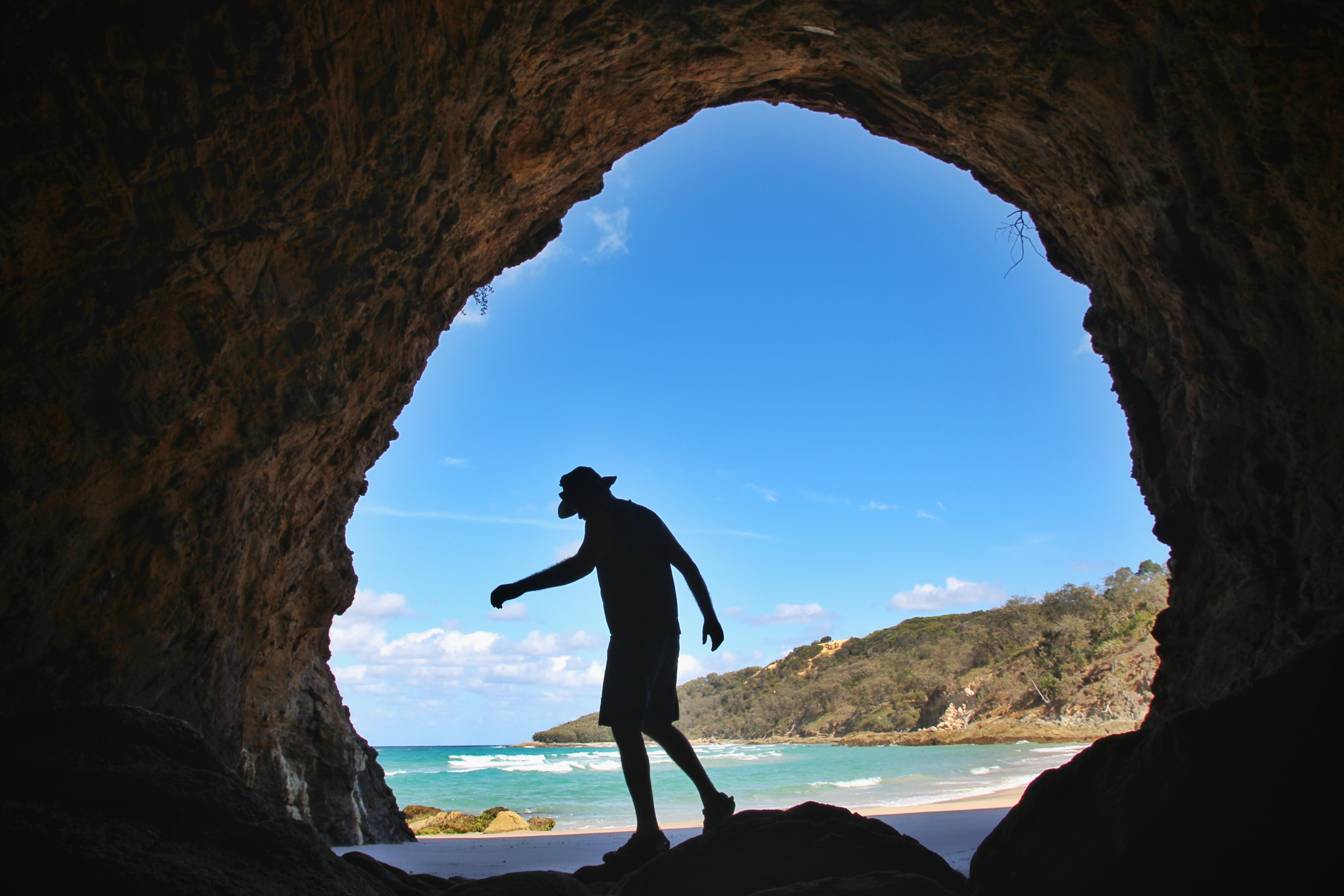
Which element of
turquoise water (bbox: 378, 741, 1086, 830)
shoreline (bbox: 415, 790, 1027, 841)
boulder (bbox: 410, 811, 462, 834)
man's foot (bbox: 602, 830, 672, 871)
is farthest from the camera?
turquoise water (bbox: 378, 741, 1086, 830)

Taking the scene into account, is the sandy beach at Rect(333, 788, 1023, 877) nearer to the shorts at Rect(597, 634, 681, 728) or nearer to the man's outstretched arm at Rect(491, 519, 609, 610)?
the shorts at Rect(597, 634, 681, 728)

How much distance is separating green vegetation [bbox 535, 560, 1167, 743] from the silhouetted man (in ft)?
43.3

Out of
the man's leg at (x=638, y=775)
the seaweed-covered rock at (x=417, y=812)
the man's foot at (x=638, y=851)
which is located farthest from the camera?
the seaweed-covered rock at (x=417, y=812)

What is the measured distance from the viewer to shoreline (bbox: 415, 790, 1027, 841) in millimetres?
5629

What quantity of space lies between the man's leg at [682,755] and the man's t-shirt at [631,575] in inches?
18.3

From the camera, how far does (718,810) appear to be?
11.3 feet

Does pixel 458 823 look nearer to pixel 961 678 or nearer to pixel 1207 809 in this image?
pixel 1207 809

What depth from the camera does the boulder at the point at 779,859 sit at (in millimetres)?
2521

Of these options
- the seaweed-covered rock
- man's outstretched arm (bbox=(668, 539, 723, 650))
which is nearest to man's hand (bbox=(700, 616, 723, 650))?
man's outstretched arm (bbox=(668, 539, 723, 650))

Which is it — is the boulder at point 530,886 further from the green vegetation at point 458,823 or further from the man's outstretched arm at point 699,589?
the green vegetation at point 458,823

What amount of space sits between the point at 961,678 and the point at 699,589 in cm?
4115

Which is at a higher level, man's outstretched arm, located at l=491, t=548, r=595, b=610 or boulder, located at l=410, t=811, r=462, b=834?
man's outstretched arm, located at l=491, t=548, r=595, b=610

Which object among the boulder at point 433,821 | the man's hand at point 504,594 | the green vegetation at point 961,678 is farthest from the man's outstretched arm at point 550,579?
the green vegetation at point 961,678

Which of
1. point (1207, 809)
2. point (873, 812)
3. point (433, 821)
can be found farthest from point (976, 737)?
point (1207, 809)
